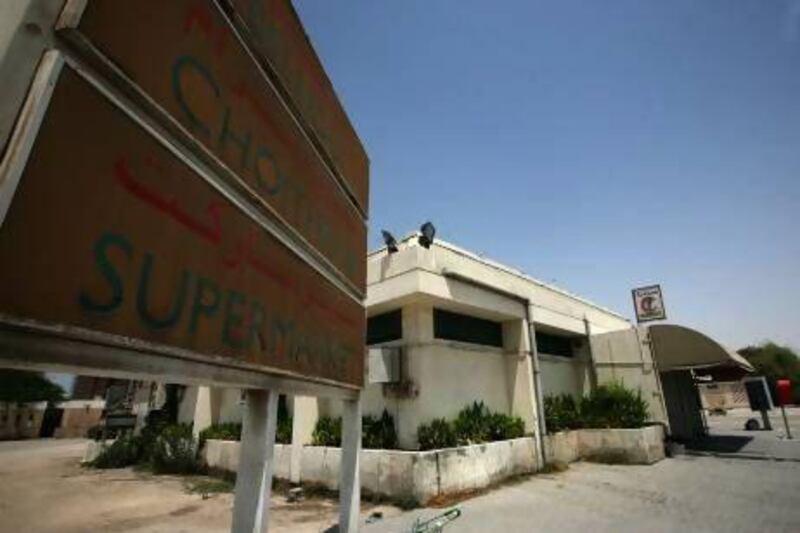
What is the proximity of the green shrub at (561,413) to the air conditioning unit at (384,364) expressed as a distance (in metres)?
5.57

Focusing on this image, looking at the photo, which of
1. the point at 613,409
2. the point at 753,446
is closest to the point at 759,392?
the point at 753,446

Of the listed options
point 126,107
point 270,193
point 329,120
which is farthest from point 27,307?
point 329,120

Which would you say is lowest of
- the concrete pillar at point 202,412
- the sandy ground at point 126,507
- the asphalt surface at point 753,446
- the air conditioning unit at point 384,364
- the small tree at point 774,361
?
the sandy ground at point 126,507

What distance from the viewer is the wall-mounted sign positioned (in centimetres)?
1823

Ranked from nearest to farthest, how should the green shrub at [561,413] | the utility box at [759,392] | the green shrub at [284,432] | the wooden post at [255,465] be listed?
the wooden post at [255,465] → the green shrub at [284,432] → the green shrub at [561,413] → the utility box at [759,392]

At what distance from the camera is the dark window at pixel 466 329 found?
1165cm

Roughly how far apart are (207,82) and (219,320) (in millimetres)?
1230

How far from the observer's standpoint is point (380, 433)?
1041 cm

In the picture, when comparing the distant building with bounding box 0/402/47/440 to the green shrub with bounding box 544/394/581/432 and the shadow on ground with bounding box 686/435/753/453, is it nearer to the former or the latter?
the green shrub with bounding box 544/394/581/432

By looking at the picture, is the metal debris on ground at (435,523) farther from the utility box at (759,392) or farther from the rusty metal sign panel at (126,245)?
the utility box at (759,392)

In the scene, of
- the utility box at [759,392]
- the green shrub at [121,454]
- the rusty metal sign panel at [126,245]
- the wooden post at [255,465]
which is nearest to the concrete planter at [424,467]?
the wooden post at [255,465]

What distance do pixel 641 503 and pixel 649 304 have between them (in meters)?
12.2

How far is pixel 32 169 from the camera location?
1316 millimetres

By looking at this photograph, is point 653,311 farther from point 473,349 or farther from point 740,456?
point 473,349
